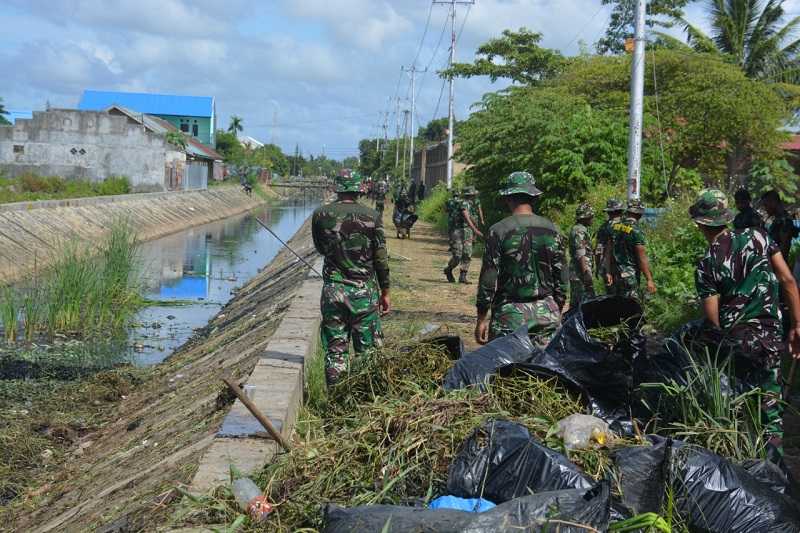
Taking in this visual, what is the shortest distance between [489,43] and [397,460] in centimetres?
3070

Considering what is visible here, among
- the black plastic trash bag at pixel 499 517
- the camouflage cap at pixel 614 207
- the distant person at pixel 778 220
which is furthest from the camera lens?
the camouflage cap at pixel 614 207

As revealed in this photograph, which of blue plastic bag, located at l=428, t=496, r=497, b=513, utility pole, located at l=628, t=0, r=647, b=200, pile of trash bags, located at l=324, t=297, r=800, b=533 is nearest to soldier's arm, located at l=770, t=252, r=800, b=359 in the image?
pile of trash bags, located at l=324, t=297, r=800, b=533

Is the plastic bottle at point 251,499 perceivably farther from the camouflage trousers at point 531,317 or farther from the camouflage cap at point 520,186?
the camouflage cap at point 520,186

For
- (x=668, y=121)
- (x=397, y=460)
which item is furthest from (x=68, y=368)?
(x=668, y=121)

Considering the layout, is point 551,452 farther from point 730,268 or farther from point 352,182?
point 352,182

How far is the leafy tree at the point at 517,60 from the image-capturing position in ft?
104

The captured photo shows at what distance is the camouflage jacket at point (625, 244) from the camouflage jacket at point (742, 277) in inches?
159

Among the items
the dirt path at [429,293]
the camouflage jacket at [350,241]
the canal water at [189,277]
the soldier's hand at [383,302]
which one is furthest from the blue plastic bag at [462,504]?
the canal water at [189,277]

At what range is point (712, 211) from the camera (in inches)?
196

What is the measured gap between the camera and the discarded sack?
3568mm

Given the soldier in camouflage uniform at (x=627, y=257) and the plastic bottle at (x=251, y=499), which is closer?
the plastic bottle at (x=251, y=499)

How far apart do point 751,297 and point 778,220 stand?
4402 millimetres

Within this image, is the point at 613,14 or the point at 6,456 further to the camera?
the point at 613,14

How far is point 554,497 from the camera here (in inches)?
124
